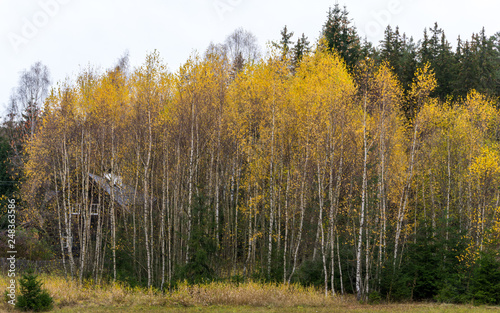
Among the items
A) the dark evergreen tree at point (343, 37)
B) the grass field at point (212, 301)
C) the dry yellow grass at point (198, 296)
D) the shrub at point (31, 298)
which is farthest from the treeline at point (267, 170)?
the dark evergreen tree at point (343, 37)

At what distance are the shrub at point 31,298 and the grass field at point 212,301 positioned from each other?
60cm

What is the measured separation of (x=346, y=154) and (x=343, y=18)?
16810 mm

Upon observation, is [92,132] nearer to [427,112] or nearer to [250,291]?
[250,291]

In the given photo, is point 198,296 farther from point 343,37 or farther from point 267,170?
point 343,37

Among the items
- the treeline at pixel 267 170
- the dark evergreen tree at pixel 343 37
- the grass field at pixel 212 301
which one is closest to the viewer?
the grass field at pixel 212 301

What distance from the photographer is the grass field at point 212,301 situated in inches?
547

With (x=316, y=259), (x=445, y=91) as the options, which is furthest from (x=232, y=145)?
(x=445, y=91)

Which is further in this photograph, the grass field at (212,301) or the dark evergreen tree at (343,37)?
the dark evergreen tree at (343,37)

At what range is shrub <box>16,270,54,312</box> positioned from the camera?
1262 cm

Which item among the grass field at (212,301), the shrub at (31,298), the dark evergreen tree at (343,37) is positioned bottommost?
the grass field at (212,301)

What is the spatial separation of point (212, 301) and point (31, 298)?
20.6 feet

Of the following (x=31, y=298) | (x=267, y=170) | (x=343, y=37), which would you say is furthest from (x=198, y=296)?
(x=343, y=37)

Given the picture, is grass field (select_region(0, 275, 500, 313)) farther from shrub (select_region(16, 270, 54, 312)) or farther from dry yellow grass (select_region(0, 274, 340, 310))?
shrub (select_region(16, 270, 54, 312))

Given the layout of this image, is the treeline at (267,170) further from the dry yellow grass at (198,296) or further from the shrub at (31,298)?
the shrub at (31,298)
